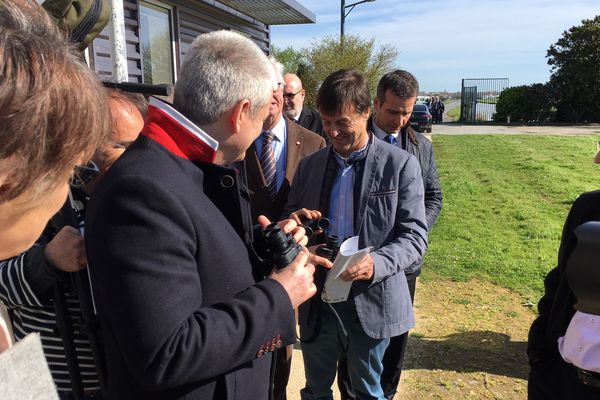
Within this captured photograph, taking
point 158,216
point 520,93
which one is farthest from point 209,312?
point 520,93

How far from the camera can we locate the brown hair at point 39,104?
766 mm

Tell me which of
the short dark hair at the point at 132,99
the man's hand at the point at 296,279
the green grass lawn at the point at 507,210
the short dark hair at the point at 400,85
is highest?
the short dark hair at the point at 400,85

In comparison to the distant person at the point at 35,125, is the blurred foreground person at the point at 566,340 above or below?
below

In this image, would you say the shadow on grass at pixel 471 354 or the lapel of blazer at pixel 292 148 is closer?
the lapel of blazer at pixel 292 148

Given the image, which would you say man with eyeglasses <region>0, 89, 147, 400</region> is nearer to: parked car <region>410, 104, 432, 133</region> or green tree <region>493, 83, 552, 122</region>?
parked car <region>410, 104, 432, 133</region>

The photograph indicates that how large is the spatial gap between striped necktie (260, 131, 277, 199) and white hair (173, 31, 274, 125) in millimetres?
1716

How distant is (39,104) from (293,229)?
1.23 m

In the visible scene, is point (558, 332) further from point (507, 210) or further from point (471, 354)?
point (507, 210)

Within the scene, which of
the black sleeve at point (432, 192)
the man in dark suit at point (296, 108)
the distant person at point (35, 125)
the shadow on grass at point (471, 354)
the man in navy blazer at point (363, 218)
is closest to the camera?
the distant person at point (35, 125)

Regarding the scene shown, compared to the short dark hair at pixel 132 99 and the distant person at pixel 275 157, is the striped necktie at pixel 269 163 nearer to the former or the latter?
the distant person at pixel 275 157

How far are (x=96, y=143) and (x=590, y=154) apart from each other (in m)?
15.2

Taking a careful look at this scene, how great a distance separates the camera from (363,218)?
103 inches

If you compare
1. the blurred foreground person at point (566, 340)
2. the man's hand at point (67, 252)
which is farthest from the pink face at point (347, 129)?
the man's hand at point (67, 252)

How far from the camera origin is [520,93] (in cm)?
2895
